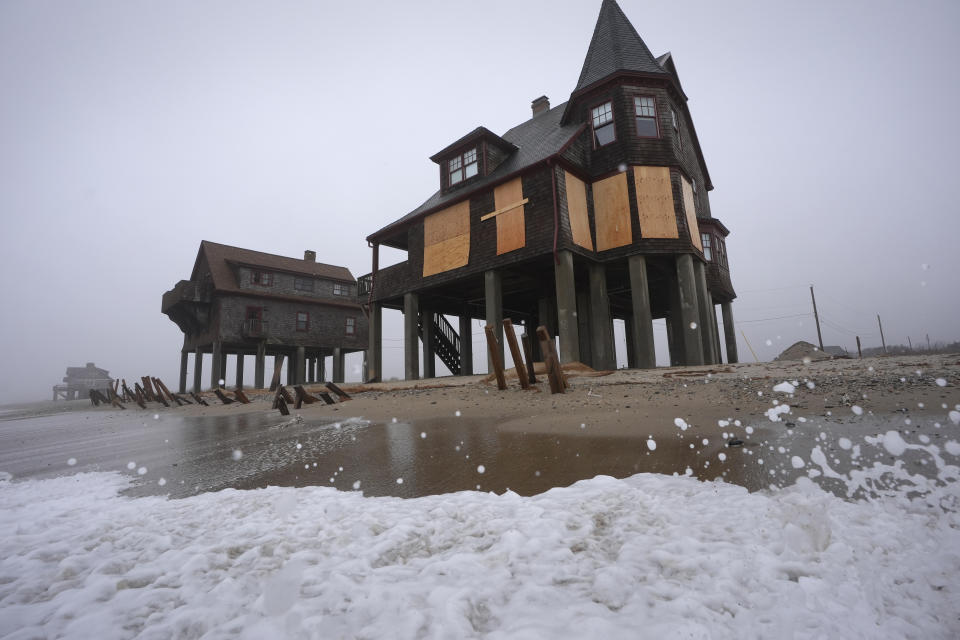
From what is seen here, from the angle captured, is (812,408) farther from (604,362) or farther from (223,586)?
(604,362)

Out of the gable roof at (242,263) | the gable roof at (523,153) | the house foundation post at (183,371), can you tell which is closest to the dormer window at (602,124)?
the gable roof at (523,153)

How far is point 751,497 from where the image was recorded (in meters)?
2.20

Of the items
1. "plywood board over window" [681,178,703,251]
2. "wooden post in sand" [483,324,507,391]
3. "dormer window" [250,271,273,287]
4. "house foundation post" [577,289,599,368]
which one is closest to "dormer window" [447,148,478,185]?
"house foundation post" [577,289,599,368]

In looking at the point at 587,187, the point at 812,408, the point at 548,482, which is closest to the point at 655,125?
the point at 587,187

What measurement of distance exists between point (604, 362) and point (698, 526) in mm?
11685

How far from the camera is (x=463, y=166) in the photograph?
16.6 m

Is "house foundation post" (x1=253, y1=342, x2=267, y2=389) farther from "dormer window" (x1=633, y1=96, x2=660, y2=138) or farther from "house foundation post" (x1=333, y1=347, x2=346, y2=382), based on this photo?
"dormer window" (x1=633, y1=96, x2=660, y2=138)

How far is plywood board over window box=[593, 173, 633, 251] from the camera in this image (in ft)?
43.0

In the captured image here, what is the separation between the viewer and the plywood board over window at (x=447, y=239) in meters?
15.0

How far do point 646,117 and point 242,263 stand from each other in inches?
1003

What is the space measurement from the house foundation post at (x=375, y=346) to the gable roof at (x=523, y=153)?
3183 mm

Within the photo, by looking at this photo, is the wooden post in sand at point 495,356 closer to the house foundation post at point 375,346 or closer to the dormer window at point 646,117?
the dormer window at point 646,117

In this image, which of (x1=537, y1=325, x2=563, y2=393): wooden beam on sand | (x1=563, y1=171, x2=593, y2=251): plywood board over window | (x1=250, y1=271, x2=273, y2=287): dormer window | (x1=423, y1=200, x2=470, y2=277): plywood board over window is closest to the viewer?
(x1=537, y1=325, x2=563, y2=393): wooden beam on sand

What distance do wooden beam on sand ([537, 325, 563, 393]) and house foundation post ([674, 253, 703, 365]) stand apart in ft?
24.3
